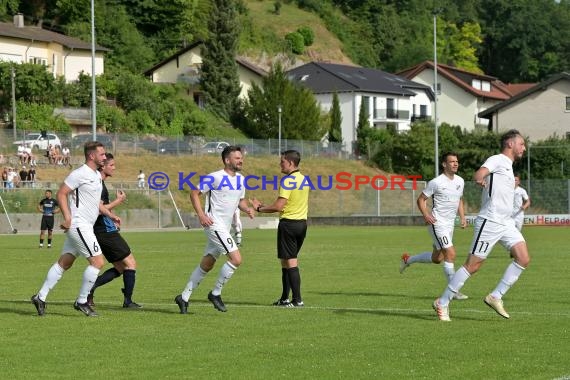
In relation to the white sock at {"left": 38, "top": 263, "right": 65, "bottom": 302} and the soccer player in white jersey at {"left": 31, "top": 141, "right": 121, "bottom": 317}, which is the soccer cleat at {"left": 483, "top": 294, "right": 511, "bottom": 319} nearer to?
the soccer player in white jersey at {"left": 31, "top": 141, "right": 121, "bottom": 317}

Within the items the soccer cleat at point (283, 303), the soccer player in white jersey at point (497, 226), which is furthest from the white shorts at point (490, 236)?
the soccer cleat at point (283, 303)

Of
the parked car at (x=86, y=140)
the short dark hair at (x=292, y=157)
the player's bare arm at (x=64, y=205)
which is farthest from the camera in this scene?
the parked car at (x=86, y=140)

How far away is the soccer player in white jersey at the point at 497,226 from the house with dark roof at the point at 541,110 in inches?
3092

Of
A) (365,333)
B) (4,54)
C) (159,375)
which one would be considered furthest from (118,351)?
(4,54)

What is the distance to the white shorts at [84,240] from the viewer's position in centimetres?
1416

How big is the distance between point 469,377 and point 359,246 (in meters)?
25.1

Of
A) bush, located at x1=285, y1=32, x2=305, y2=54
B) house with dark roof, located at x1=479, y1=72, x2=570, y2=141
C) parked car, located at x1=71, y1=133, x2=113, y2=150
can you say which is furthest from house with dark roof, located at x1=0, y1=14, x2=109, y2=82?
bush, located at x1=285, y1=32, x2=305, y2=54

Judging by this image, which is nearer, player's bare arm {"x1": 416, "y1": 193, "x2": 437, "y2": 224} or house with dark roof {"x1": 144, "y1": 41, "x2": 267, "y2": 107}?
player's bare arm {"x1": 416, "y1": 193, "x2": 437, "y2": 224}

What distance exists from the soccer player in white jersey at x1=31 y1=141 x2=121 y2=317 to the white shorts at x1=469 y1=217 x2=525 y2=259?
4757mm

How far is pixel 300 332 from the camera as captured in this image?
12562 millimetres

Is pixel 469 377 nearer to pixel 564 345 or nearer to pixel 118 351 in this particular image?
pixel 564 345

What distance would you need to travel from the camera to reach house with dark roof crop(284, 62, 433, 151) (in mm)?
105750

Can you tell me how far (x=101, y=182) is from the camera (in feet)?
48.0

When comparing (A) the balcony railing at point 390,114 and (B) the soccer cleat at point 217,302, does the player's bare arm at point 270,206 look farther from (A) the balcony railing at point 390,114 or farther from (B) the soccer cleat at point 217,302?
(A) the balcony railing at point 390,114
